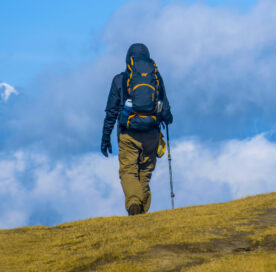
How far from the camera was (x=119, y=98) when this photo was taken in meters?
13.4

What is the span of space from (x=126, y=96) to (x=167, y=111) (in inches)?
47.2

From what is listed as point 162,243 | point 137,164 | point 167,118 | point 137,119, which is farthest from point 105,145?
point 162,243

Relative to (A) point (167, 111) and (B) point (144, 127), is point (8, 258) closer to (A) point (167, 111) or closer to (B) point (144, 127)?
(B) point (144, 127)

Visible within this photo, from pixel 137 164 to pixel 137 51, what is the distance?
2815 millimetres

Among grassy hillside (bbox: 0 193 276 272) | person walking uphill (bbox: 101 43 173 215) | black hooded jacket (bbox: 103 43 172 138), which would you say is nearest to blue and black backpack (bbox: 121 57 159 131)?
person walking uphill (bbox: 101 43 173 215)

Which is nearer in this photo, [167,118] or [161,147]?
[167,118]

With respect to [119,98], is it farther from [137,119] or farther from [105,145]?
[105,145]

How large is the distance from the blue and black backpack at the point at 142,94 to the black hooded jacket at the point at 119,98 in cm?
22

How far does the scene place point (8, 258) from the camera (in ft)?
29.3

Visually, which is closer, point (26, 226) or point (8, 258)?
point (8, 258)

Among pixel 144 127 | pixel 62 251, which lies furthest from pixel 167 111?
pixel 62 251

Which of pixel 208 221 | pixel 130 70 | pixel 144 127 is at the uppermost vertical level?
pixel 130 70

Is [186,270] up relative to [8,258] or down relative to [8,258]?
down

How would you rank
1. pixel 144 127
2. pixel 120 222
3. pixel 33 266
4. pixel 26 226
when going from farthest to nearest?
1. pixel 144 127
2. pixel 26 226
3. pixel 120 222
4. pixel 33 266
